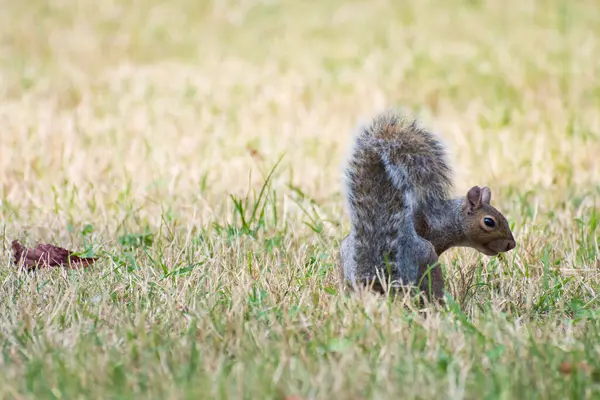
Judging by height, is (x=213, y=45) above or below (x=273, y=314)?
above

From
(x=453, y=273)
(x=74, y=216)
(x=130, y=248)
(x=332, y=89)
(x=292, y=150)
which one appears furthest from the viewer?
(x=332, y=89)

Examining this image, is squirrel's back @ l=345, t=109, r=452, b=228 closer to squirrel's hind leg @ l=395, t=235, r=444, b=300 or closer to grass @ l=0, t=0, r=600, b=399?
squirrel's hind leg @ l=395, t=235, r=444, b=300

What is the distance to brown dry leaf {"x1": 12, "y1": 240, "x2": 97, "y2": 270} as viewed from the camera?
3904mm

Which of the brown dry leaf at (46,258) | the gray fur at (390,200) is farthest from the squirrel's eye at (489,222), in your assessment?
the brown dry leaf at (46,258)

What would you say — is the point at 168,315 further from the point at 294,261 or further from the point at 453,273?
the point at 453,273

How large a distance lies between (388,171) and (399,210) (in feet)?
0.42

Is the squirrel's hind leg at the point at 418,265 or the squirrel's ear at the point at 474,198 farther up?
the squirrel's ear at the point at 474,198

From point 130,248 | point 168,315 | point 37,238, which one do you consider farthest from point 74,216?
point 168,315

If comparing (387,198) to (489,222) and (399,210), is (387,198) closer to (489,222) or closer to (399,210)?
(399,210)

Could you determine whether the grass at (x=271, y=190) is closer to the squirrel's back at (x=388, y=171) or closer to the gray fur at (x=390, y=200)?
the gray fur at (x=390, y=200)

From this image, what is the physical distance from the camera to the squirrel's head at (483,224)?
3582 mm

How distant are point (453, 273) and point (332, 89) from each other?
4.33m

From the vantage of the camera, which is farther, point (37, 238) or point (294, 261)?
point (37, 238)

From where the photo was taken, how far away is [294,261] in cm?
407
